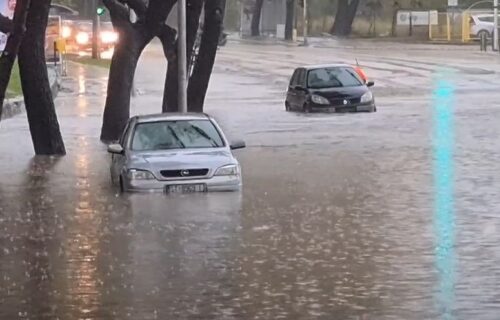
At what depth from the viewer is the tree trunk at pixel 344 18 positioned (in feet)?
334

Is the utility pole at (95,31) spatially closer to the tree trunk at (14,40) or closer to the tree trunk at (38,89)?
the tree trunk at (38,89)

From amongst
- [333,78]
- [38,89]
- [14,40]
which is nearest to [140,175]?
[14,40]

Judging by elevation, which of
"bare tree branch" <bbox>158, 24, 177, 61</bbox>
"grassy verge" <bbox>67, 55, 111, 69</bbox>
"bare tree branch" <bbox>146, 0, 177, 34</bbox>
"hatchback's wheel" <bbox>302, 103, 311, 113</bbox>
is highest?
"bare tree branch" <bbox>146, 0, 177, 34</bbox>

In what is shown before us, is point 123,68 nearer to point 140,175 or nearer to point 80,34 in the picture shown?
point 140,175

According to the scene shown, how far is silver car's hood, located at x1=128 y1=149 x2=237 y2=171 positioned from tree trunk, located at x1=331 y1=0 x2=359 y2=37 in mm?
81232

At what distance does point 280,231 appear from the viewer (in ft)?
57.5

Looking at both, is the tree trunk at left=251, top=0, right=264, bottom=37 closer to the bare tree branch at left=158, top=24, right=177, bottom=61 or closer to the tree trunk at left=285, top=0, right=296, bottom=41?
the tree trunk at left=285, top=0, right=296, bottom=41

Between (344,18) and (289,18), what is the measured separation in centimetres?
425

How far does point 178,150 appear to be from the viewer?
2127 cm

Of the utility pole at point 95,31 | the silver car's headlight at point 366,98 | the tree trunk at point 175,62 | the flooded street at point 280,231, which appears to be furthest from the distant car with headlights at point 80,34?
the tree trunk at point 175,62

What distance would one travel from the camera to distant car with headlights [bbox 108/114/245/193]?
2073 centimetres

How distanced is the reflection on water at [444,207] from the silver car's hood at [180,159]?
338 centimetres

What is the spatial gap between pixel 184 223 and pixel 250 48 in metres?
72.8

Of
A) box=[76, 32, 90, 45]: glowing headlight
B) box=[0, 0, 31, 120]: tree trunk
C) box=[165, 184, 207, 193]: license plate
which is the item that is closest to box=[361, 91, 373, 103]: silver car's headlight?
box=[0, 0, 31, 120]: tree trunk
